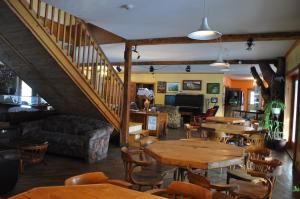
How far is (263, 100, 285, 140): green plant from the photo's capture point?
7.57m

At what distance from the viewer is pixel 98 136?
542cm

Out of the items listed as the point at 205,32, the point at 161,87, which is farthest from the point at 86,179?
the point at 161,87

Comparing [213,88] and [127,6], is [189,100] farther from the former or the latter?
[127,6]

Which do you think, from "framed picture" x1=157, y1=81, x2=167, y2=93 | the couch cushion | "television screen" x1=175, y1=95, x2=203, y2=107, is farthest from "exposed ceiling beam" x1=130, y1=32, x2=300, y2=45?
"framed picture" x1=157, y1=81, x2=167, y2=93

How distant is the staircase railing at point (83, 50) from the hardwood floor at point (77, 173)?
1.57 metres

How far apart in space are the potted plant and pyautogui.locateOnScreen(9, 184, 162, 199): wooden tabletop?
683 centimetres

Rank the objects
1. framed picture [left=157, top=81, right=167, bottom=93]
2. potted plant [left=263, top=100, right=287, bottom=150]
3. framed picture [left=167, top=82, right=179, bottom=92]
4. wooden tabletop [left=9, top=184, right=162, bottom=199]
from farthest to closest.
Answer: framed picture [left=157, top=81, right=167, bottom=93]
framed picture [left=167, top=82, right=179, bottom=92]
potted plant [left=263, top=100, right=287, bottom=150]
wooden tabletop [left=9, top=184, right=162, bottom=199]

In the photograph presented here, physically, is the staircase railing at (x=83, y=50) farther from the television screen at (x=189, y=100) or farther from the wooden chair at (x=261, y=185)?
the television screen at (x=189, y=100)

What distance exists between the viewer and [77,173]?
178 inches

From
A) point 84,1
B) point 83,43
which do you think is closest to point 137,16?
point 84,1

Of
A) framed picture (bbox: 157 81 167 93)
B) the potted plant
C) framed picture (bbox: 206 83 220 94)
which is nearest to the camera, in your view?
the potted plant

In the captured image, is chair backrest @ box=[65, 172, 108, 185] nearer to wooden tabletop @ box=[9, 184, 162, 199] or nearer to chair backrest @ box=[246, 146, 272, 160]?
wooden tabletop @ box=[9, 184, 162, 199]

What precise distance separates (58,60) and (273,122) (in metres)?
6.31

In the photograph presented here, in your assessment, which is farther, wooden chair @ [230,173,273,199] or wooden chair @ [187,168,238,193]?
wooden chair @ [230,173,273,199]
